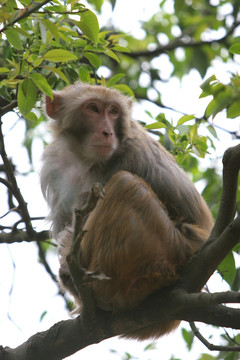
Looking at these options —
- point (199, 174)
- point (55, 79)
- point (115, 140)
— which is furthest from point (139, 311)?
point (199, 174)

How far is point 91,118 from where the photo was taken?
648 centimetres

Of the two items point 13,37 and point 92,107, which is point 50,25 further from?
point 92,107

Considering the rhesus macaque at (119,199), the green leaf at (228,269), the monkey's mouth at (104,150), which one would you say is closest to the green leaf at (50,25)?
the rhesus macaque at (119,199)

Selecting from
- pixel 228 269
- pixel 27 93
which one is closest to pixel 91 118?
pixel 27 93

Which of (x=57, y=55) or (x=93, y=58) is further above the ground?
(x=57, y=55)

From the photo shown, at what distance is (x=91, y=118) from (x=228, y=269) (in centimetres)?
235

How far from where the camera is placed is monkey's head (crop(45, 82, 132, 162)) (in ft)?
20.1

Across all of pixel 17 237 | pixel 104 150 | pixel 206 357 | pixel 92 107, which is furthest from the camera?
pixel 17 237

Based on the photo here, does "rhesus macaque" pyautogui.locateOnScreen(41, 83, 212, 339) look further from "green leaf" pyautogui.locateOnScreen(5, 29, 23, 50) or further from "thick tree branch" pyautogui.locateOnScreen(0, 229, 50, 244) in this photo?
"green leaf" pyautogui.locateOnScreen(5, 29, 23, 50)

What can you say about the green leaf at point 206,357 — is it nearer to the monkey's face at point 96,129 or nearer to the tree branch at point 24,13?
the monkey's face at point 96,129

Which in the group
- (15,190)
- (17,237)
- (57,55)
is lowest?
(17,237)

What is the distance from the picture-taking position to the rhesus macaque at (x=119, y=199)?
5.14 metres

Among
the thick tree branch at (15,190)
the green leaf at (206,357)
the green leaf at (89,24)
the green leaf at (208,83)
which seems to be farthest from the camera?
the green leaf at (206,357)

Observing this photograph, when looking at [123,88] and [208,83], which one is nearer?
[208,83]
